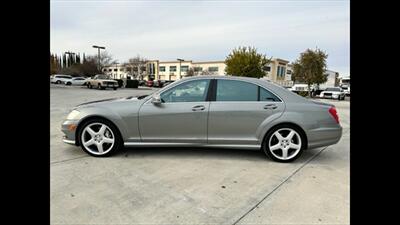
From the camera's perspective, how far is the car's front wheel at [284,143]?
14.1ft

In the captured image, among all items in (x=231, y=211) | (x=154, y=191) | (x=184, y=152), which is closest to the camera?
(x=231, y=211)

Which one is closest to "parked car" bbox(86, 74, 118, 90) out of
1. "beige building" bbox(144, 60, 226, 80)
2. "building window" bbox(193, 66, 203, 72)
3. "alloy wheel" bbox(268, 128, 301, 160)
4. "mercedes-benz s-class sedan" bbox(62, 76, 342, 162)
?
"mercedes-benz s-class sedan" bbox(62, 76, 342, 162)

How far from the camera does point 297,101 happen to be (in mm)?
4395

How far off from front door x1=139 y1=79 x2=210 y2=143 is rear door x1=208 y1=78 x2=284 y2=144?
0.16 m

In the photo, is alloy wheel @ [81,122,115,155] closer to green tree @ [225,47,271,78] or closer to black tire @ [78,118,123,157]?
black tire @ [78,118,123,157]

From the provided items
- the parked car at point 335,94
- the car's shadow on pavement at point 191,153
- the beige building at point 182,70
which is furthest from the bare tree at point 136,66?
the car's shadow on pavement at point 191,153

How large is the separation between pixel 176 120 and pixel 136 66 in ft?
240

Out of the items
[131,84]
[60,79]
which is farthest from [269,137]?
[60,79]

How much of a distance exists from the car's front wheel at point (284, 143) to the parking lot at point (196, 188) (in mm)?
135

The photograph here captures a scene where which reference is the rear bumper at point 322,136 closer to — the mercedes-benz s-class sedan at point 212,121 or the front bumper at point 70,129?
the mercedes-benz s-class sedan at point 212,121
